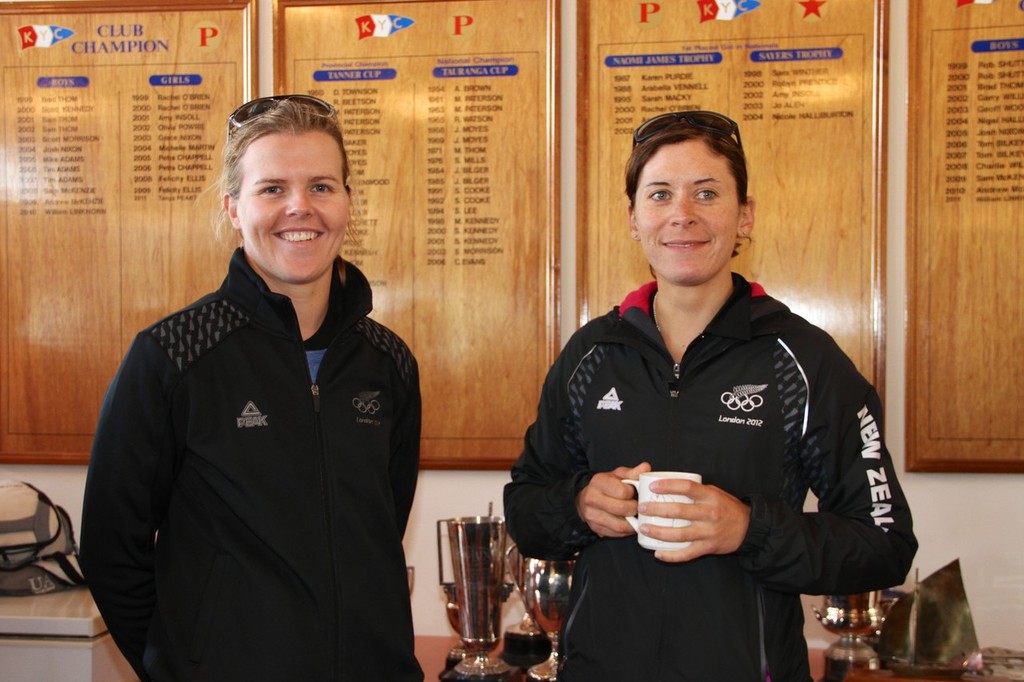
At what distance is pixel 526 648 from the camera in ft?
7.38

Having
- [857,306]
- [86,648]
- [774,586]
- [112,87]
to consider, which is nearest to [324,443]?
[774,586]

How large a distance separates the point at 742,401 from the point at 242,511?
0.71m

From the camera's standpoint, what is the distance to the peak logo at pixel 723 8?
254 centimetres

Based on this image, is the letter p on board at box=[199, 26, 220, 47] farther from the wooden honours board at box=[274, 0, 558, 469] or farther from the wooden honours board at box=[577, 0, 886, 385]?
the wooden honours board at box=[577, 0, 886, 385]

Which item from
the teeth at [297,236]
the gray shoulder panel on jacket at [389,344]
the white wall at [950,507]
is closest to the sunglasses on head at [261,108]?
the teeth at [297,236]

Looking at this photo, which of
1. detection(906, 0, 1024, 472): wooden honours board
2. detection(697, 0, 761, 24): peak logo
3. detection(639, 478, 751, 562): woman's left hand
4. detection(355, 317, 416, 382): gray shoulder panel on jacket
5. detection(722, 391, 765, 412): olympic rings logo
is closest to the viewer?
detection(639, 478, 751, 562): woman's left hand

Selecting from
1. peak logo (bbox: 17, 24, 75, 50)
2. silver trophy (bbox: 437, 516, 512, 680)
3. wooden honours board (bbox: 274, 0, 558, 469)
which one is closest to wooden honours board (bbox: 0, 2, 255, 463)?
peak logo (bbox: 17, 24, 75, 50)

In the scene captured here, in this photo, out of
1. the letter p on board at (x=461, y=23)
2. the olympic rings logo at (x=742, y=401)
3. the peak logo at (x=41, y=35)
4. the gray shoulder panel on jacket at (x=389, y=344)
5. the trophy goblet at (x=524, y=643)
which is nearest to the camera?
the olympic rings logo at (x=742, y=401)

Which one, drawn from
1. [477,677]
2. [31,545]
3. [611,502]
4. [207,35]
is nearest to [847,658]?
[477,677]

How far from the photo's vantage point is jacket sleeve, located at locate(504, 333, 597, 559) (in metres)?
1.51

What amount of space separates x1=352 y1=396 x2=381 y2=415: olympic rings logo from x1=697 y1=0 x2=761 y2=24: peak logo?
1546mm

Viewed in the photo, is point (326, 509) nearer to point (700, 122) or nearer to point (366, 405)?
point (366, 405)

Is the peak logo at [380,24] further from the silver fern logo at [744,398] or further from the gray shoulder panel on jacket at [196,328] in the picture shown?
the silver fern logo at [744,398]

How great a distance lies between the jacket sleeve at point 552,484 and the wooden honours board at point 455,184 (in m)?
0.98
